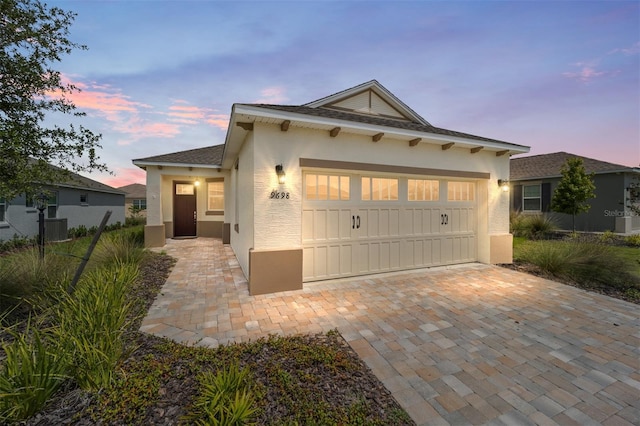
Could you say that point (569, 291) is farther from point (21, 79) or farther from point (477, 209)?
point (21, 79)

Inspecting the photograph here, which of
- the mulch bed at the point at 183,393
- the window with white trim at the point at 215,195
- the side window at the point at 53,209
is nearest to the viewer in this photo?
the mulch bed at the point at 183,393

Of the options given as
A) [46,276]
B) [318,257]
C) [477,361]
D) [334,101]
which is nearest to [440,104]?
[334,101]

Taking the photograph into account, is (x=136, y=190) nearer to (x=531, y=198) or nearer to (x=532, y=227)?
(x=532, y=227)

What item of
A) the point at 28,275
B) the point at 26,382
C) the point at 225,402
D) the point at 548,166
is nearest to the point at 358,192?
the point at 225,402

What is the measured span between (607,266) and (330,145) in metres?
7.25

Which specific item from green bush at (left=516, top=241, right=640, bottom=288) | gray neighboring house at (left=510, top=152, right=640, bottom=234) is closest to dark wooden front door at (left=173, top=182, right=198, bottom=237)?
green bush at (left=516, top=241, right=640, bottom=288)

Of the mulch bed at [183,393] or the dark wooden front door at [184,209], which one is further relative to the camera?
the dark wooden front door at [184,209]

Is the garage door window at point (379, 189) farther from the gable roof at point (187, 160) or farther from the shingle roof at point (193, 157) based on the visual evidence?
the shingle roof at point (193, 157)

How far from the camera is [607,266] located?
6.04 metres

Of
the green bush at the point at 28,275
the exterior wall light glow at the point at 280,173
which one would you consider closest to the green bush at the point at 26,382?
the green bush at the point at 28,275

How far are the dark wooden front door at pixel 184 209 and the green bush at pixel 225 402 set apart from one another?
12.4 m

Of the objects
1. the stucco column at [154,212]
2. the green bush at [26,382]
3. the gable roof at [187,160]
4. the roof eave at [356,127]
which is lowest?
the green bush at [26,382]

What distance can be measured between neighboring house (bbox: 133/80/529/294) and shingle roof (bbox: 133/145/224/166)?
331cm

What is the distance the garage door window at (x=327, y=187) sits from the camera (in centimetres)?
577
